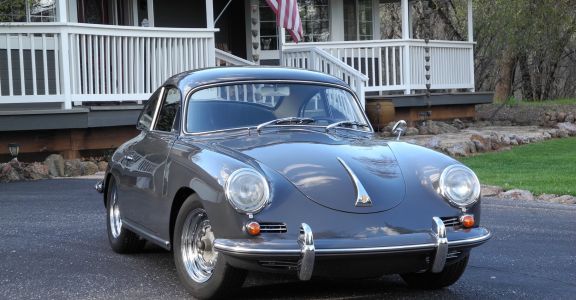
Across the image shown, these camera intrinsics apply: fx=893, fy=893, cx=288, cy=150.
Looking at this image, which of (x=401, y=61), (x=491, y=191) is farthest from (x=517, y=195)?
(x=401, y=61)

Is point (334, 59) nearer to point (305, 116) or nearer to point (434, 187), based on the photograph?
point (305, 116)

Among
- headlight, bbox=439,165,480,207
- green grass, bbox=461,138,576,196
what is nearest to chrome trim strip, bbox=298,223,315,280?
headlight, bbox=439,165,480,207

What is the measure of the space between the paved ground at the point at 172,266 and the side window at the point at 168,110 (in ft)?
3.52

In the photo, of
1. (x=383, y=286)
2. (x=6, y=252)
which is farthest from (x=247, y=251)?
(x=6, y=252)

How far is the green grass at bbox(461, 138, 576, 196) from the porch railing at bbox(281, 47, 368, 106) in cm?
276

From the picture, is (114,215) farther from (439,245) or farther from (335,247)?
(439,245)

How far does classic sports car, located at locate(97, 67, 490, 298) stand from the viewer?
5.05 meters

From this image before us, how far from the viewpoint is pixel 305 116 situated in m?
6.54

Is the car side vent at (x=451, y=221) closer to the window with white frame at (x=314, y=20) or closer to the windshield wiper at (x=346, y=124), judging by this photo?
the windshield wiper at (x=346, y=124)

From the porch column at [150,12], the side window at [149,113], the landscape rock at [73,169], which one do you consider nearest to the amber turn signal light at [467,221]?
the side window at [149,113]

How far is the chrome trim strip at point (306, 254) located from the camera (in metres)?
4.90

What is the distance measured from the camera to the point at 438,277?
584 cm

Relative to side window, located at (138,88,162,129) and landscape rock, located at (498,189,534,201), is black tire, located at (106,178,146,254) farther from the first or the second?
landscape rock, located at (498,189,534,201)

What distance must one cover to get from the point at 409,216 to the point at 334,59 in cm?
1227
